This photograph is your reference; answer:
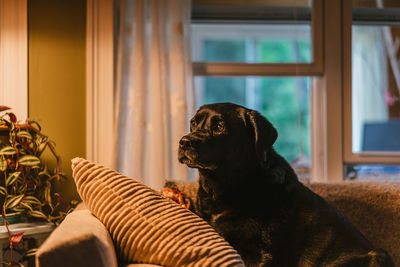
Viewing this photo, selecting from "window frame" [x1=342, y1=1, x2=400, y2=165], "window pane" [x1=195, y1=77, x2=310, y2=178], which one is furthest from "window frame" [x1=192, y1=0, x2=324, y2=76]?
"window pane" [x1=195, y1=77, x2=310, y2=178]

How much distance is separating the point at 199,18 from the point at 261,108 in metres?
2.14

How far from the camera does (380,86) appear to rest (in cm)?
251

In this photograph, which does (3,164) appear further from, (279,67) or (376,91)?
(376,91)

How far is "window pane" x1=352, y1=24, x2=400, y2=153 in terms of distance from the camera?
249cm

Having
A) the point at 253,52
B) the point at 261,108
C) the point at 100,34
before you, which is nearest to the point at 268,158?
the point at 100,34

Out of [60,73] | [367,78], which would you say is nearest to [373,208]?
[367,78]

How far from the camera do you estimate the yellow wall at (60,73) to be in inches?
88.4

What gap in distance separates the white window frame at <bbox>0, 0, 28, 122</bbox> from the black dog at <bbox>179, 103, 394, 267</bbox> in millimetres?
1340

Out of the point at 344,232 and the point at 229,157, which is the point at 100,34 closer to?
the point at 229,157

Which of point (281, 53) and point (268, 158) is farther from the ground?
point (281, 53)

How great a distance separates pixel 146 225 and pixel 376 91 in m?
2.03

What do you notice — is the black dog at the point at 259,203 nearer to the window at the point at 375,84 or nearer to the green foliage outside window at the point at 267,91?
the window at the point at 375,84

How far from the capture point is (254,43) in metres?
3.64

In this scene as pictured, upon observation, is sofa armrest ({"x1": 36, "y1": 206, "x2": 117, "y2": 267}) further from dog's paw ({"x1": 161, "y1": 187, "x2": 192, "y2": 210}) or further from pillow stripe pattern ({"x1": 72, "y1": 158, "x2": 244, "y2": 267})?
dog's paw ({"x1": 161, "y1": 187, "x2": 192, "y2": 210})
